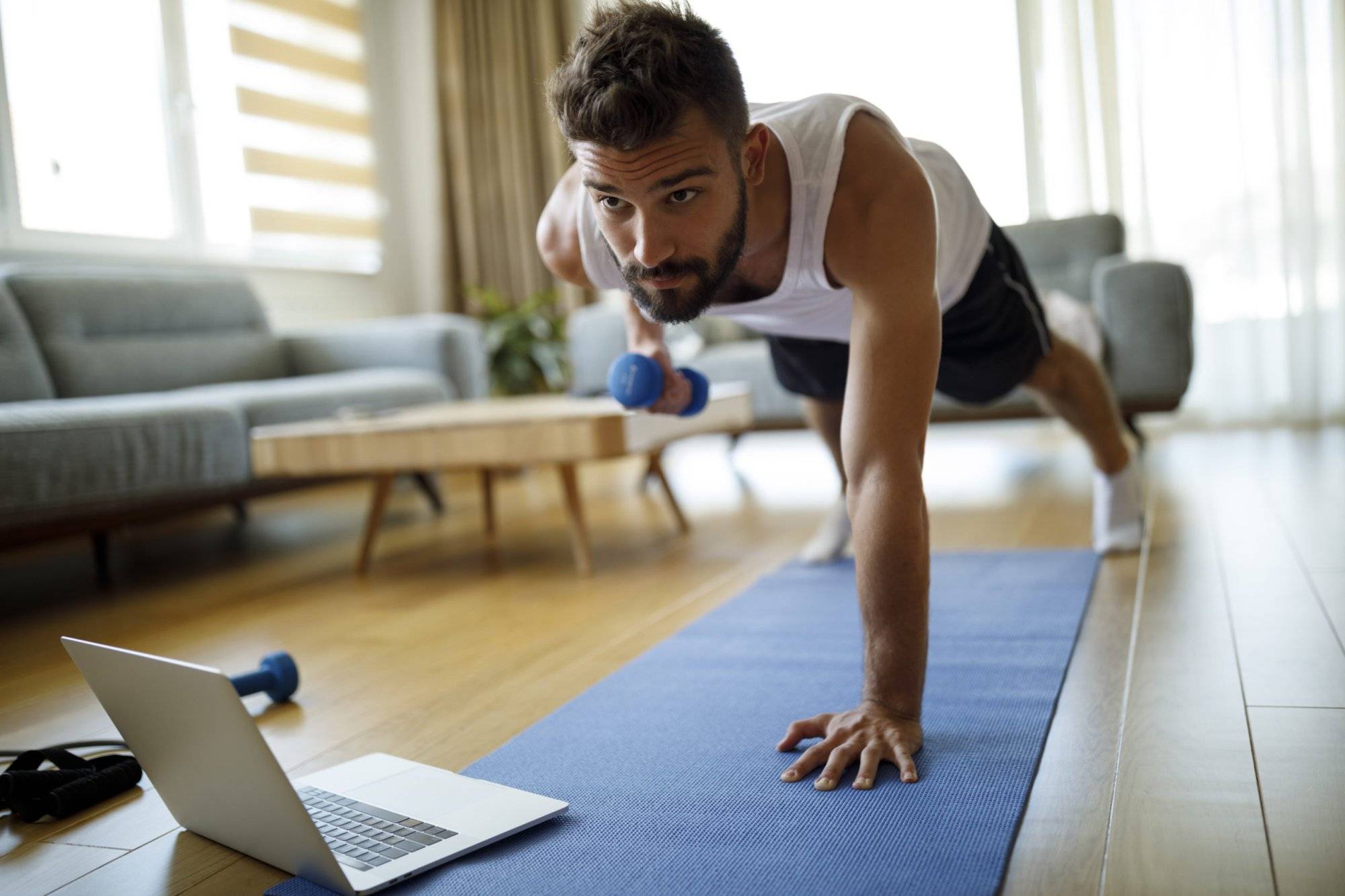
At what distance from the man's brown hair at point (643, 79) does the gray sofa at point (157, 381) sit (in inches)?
59.3

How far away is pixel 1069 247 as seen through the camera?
12.2 feet

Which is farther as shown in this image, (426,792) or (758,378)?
(758,378)

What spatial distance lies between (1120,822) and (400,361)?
3.17 m

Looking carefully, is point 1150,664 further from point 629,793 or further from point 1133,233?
point 1133,233

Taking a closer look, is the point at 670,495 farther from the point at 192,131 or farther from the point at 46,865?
the point at 192,131

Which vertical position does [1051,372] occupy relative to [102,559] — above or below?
above

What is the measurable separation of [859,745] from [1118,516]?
1202mm

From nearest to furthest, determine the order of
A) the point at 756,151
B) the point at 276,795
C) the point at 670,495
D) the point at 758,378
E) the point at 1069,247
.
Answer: the point at 276,795
the point at 756,151
the point at 670,495
the point at 758,378
the point at 1069,247

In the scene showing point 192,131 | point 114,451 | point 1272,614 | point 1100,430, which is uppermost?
point 192,131

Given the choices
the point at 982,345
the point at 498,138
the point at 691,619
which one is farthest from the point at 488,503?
the point at 498,138

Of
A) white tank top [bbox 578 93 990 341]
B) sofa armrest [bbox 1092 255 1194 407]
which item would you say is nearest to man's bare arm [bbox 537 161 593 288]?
white tank top [bbox 578 93 990 341]

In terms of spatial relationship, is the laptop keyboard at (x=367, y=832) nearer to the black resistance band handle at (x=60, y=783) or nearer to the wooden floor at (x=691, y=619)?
the wooden floor at (x=691, y=619)

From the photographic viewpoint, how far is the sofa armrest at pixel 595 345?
154 inches

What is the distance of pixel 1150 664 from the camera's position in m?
1.43
